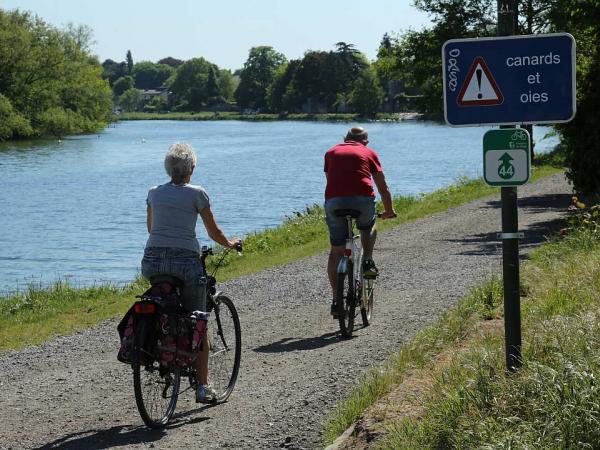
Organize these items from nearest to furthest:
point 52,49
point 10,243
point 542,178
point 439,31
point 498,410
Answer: point 498,410 < point 10,243 < point 542,178 < point 439,31 < point 52,49

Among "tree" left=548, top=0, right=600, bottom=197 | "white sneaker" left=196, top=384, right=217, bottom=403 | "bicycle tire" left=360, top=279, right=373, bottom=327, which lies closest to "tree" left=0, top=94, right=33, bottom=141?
"tree" left=548, top=0, right=600, bottom=197

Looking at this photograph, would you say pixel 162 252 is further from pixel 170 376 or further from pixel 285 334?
pixel 285 334

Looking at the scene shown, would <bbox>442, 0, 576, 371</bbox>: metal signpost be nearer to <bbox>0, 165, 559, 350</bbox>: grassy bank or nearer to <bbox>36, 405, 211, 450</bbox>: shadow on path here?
<bbox>36, 405, 211, 450</bbox>: shadow on path

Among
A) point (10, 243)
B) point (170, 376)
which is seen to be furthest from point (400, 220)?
point (170, 376)

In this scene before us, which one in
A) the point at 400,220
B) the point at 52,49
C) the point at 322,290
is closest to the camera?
the point at 322,290

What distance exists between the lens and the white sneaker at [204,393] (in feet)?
23.8

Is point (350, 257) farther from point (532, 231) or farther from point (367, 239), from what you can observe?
point (532, 231)

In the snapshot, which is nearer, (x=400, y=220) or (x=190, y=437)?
(x=190, y=437)

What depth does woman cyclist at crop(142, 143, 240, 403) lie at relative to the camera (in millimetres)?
6938

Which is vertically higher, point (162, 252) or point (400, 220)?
point (162, 252)

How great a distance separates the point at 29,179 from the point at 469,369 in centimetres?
4423

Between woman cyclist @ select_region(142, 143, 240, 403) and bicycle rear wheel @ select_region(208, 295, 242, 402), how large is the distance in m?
0.56

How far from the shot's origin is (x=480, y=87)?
5.67 metres

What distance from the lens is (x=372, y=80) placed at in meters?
164
